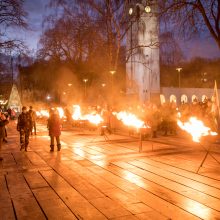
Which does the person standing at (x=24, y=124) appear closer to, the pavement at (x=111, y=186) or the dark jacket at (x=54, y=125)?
the dark jacket at (x=54, y=125)

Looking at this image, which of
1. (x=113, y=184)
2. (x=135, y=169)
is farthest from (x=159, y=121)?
(x=113, y=184)

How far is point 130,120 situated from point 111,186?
10837mm

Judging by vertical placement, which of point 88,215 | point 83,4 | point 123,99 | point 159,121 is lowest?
point 88,215

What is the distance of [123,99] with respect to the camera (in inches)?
2125

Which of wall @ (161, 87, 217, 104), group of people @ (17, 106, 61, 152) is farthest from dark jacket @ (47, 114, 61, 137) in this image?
wall @ (161, 87, 217, 104)

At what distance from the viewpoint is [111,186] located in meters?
7.66

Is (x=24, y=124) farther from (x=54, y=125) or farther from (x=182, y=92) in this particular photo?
(x=182, y=92)

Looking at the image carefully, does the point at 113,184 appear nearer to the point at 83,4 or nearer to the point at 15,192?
the point at 15,192

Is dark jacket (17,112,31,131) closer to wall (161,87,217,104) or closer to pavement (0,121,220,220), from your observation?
pavement (0,121,220,220)

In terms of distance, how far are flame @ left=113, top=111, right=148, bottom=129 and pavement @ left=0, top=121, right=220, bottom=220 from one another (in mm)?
3113

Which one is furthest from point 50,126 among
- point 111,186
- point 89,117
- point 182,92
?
point 182,92

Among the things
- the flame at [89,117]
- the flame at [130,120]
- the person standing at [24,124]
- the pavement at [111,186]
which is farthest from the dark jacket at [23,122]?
the flame at [89,117]

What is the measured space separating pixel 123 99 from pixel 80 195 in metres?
47.2

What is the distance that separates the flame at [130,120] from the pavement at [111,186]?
10.2 ft
